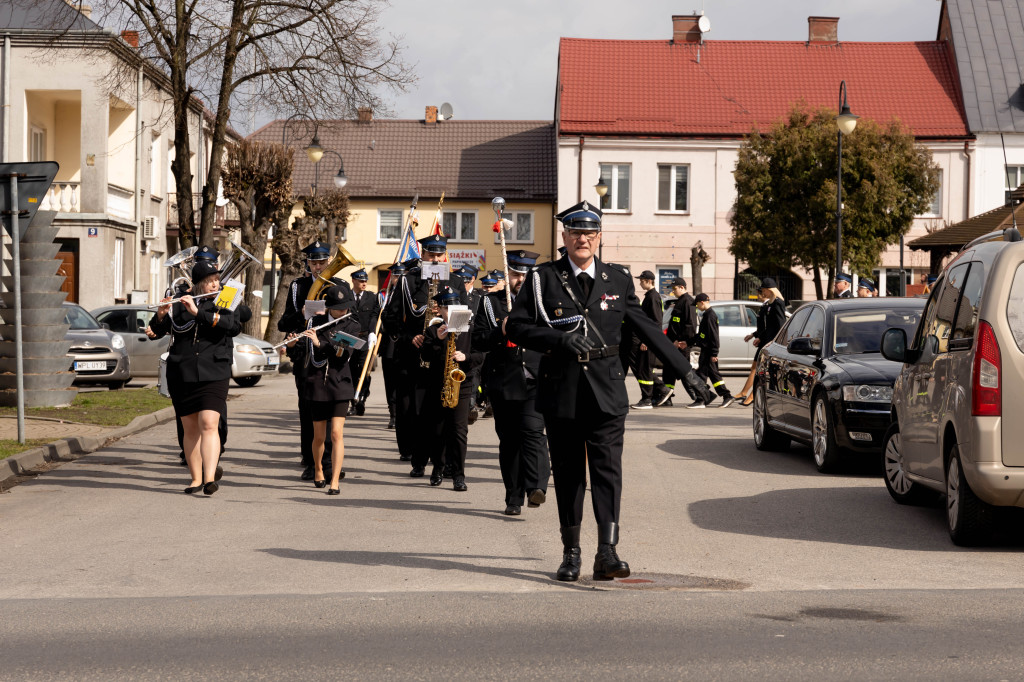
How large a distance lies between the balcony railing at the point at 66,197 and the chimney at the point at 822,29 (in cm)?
3062

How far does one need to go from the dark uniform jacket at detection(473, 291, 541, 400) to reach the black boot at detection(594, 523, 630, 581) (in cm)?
251

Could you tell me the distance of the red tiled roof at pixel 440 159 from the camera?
55.2 m

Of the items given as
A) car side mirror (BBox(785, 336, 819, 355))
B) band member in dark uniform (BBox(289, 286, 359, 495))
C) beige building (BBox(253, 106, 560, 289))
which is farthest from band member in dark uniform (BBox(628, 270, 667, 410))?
beige building (BBox(253, 106, 560, 289))

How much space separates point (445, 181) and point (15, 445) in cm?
4385

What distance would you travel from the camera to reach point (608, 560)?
6938 mm

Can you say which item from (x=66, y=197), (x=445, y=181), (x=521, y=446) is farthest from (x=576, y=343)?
(x=445, y=181)

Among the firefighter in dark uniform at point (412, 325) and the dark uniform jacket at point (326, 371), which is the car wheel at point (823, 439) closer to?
the firefighter in dark uniform at point (412, 325)


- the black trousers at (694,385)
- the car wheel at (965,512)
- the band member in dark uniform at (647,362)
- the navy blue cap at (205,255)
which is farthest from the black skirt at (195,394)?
the band member in dark uniform at (647,362)

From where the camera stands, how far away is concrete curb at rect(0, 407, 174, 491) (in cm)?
1163

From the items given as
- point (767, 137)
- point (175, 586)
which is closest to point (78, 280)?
point (767, 137)

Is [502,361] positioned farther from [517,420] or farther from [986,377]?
[986,377]

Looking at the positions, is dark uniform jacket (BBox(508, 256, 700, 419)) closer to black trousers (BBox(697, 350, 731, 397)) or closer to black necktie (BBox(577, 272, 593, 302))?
black necktie (BBox(577, 272, 593, 302))

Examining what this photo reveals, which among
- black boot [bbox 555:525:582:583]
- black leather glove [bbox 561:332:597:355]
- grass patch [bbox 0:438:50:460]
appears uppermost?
black leather glove [bbox 561:332:597:355]

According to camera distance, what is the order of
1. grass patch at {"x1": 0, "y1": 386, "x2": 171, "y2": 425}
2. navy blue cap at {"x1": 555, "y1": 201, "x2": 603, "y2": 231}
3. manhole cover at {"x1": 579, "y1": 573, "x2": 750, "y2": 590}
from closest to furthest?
manhole cover at {"x1": 579, "y1": 573, "x2": 750, "y2": 590}
navy blue cap at {"x1": 555, "y1": 201, "x2": 603, "y2": 231}
grass patch at {"x1": 0, "y1": 386, "x2": 171, "y2": 425}
